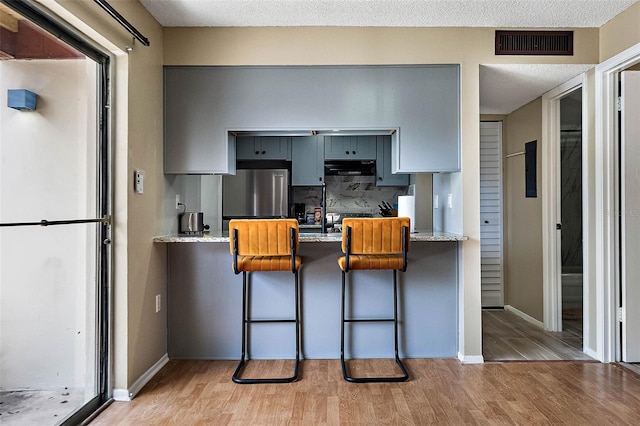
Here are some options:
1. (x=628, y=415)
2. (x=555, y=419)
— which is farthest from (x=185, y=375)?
(x=628, y=415)

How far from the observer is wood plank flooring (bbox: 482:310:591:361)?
119 inches

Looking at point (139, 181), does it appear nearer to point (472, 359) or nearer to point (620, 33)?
point (472, 359)

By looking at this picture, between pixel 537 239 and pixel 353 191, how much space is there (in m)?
2.12

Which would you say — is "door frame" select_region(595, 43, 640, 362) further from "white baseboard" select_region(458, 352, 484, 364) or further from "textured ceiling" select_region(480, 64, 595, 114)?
"white baseboard" select_region(458, 352, 484, 364)

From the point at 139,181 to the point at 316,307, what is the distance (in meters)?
1.48

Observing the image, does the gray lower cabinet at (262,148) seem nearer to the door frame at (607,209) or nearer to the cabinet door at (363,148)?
the cabinet door at (363,148)

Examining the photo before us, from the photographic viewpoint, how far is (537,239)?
3889 millimetres

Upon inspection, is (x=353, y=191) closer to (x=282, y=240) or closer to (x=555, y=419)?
(x=282, y=240)

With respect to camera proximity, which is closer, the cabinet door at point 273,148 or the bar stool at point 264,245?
the bar stool at point 264,245

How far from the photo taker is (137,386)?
2459 millimetres

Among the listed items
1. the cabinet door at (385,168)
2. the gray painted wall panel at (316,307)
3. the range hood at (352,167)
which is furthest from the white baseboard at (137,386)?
the cabinet door at (385,168)

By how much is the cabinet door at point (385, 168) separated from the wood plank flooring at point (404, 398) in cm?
239

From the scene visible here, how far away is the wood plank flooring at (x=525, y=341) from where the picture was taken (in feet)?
9.95

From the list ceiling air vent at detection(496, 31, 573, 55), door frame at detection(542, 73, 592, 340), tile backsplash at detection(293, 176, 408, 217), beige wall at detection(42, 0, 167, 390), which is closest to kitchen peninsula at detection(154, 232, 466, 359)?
beige wall at detection(42, 0, 167, 390)
